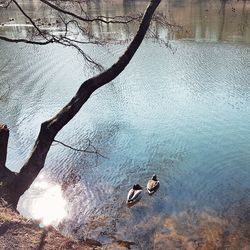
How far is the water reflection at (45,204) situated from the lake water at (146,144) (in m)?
0.03

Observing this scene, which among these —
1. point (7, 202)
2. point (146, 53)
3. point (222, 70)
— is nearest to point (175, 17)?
point (146, 53)

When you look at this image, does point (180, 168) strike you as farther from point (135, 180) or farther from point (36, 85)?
point (36, 85)

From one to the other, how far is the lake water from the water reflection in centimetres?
3

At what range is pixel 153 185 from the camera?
11891mm

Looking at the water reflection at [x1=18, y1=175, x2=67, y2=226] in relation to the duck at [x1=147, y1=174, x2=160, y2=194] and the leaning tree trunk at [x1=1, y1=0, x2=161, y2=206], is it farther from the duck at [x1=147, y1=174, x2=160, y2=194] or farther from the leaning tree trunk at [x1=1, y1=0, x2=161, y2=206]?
the leaning tree trunk at [x1=1, y1=0, x2=161, y2=206]

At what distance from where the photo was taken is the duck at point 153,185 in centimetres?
1177

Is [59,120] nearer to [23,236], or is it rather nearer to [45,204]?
[23,236]

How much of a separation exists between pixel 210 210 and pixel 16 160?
735 cm

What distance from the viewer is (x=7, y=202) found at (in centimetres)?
736

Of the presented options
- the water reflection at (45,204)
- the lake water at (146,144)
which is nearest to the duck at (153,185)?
the lake water at (146,144)

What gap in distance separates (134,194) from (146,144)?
3734 millimetres

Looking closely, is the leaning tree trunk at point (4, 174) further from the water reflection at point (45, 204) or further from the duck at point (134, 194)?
the duck at point (134, 194)

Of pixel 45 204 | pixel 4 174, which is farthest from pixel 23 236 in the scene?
pixel 45 204

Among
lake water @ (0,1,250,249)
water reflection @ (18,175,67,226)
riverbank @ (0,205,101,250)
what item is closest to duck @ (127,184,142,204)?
lake water @ (0,1,250,249)
